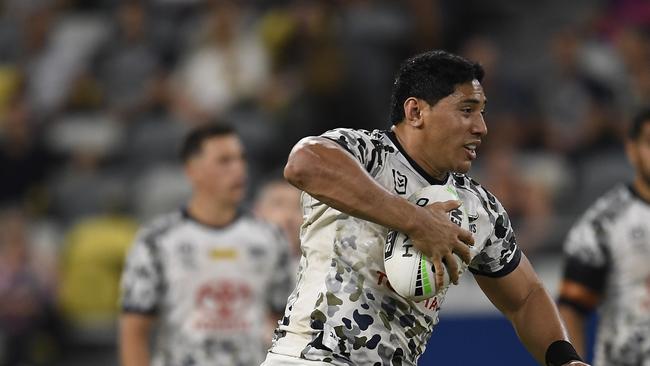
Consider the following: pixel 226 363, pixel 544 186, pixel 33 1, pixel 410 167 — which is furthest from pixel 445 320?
pixel 33 1

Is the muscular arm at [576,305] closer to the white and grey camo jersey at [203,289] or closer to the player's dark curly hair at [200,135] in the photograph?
the white and grey camo jersey at [203,289]

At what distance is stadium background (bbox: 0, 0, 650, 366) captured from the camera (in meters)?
10.2

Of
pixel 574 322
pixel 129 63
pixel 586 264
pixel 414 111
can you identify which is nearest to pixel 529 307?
pixel 414 111

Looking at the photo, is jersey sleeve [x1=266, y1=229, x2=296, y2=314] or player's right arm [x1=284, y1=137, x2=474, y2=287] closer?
player's right arm [x1=284, y1=137, x2=474, y2=287]

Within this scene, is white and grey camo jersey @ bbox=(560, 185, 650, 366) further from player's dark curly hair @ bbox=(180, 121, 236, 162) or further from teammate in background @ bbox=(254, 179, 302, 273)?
teammate in background @ bbox=(254, 179, 302, 273)

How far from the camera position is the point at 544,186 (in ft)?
33.4

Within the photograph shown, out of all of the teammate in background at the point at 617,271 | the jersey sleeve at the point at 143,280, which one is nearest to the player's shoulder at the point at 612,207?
the teammate in background at the point at 617,271

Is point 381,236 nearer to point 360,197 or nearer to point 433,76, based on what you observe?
point 360,197

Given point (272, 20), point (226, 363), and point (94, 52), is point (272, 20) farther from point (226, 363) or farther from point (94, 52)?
→ point (226, 363)

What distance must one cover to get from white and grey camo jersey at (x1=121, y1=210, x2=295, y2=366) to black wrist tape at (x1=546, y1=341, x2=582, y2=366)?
2.65 metres

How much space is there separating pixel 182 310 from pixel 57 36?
754 cm

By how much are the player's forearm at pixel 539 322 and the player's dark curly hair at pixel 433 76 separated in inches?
37.8

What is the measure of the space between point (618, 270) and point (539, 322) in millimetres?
1914

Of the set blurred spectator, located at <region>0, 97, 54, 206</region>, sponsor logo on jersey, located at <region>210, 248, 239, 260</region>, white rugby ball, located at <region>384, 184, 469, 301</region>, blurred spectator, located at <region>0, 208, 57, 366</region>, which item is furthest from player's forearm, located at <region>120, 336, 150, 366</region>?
blurred spectator, located at <region>0, 97, 54, 206</region>
